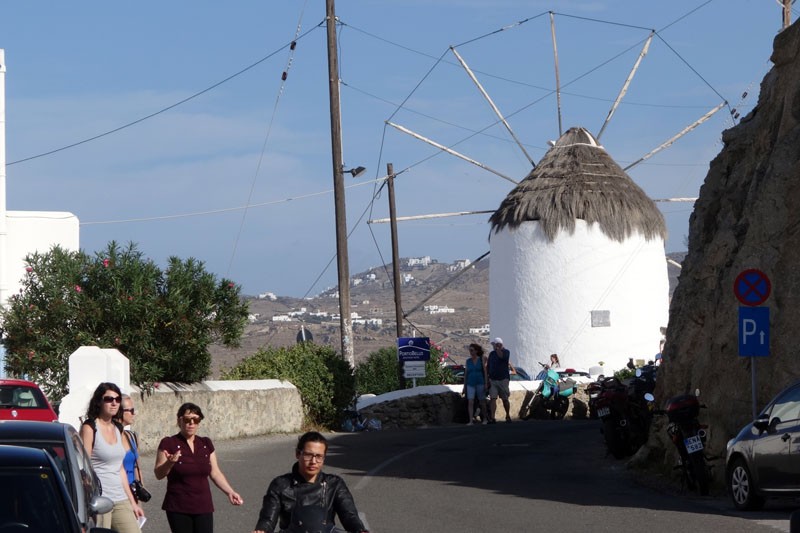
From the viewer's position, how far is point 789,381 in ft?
51.4

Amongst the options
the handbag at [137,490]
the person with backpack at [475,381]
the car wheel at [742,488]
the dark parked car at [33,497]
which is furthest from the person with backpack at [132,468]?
the person with backpack at [475,381]

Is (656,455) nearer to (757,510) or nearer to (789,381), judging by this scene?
(789,381)

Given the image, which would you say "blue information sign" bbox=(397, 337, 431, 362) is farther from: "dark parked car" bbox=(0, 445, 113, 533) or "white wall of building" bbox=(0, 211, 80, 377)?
"dark parked car" bbox=(0, 445, 113, 533)

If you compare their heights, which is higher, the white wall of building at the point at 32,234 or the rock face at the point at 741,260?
the white wall of building at the point at 32,234

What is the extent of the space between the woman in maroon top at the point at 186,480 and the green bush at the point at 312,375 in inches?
674

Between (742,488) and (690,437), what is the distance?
4.81ft

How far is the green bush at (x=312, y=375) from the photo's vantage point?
26.9m

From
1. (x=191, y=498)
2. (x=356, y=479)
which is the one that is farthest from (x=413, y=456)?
(x=191, y=498)

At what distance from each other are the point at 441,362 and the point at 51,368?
18.1 m

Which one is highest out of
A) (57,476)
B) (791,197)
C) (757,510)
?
(791,197)

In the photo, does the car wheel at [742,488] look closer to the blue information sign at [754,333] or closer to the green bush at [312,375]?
the blue information sign at [754,333]

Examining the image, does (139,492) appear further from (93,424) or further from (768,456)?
(768,456)

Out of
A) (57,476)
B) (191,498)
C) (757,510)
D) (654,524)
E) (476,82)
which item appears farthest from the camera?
(476,82)

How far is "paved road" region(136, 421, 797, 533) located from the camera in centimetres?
1329
